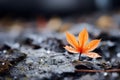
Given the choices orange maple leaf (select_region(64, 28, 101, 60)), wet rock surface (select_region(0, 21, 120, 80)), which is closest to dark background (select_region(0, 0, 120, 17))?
wet rock surface (select_region(0, 21, 120, 80))

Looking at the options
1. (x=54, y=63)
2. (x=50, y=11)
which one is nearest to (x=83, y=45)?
(x=54, y=63)

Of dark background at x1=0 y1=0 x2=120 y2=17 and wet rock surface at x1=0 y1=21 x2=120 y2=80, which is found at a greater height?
dark background at x1=0 y1=0 x2=120 y2=17

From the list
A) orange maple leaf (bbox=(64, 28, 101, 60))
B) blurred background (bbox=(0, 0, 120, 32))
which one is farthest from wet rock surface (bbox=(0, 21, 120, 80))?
blurred background (bbox=(0, 0, 120, 32))

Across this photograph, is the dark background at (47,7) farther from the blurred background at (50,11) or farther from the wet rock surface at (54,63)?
the wet rock surface at (54,63)

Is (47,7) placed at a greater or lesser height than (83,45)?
greater

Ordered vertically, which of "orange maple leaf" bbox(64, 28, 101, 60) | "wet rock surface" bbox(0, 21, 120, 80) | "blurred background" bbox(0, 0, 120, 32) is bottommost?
"wet rock surface" bbox(0, 21, 120, 80)

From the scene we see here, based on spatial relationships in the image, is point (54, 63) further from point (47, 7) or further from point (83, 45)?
point (47, 7)

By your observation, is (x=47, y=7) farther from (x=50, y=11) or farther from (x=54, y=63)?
(x=54, y=63)

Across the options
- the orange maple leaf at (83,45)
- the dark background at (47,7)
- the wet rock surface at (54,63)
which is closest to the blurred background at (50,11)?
the dark background at (47,7)

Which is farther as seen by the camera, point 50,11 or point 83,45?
point 50,11

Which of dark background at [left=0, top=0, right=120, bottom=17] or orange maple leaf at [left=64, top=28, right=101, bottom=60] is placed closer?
orange maple leaf at [left=64, top=28, right=101, bottom=60]

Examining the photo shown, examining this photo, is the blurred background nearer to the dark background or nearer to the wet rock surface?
the dark background

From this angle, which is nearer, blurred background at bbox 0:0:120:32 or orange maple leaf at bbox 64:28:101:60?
orange maple leaf at bbox 64:28:101:60
